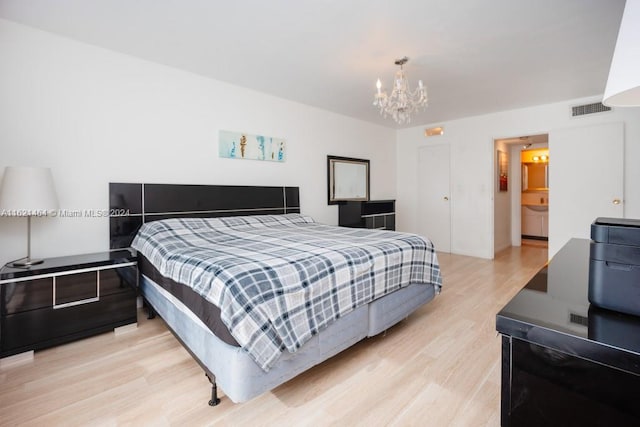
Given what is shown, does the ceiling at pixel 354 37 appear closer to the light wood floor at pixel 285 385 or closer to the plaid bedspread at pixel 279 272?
the plaid bedspread at pixel 279 272

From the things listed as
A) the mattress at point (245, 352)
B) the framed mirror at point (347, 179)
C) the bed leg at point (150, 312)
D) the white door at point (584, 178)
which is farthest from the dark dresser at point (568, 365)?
the white door at point (584, 178)

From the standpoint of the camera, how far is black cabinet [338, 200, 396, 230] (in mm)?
4738

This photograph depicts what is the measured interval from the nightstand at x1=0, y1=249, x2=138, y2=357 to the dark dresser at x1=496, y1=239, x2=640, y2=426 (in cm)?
271

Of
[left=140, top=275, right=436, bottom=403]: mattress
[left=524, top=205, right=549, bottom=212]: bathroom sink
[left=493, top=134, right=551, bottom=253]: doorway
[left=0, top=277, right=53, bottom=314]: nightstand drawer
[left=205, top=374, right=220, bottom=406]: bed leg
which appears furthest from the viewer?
[left=524, top=205, right=549, bottom=212]: bathroom sink

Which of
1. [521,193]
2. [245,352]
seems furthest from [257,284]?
[521,193]

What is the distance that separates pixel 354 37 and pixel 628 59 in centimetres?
229

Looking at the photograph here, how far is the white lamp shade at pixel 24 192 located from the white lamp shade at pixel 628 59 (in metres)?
3.06

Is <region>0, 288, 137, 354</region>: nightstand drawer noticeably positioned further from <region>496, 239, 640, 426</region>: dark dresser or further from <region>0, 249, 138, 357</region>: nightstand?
<region>496, 239, 640, 426</region>: dark dresser

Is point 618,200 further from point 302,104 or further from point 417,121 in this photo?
point 302,104

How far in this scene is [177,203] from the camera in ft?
10.3

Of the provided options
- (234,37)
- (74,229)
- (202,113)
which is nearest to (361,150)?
(202,113)

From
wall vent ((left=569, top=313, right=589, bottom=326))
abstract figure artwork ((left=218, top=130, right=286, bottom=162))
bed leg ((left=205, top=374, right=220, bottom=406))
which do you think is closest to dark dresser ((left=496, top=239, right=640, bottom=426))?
wall vent ((left=569, top=313, right=589, bottom=326))

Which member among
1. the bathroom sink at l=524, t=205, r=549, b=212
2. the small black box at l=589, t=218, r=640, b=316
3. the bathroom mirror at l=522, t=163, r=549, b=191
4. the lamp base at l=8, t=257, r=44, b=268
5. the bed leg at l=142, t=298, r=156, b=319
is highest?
the bathroom mirror at l=522, t=163, r=549, b=191

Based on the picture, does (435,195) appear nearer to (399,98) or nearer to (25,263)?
(399,98)
